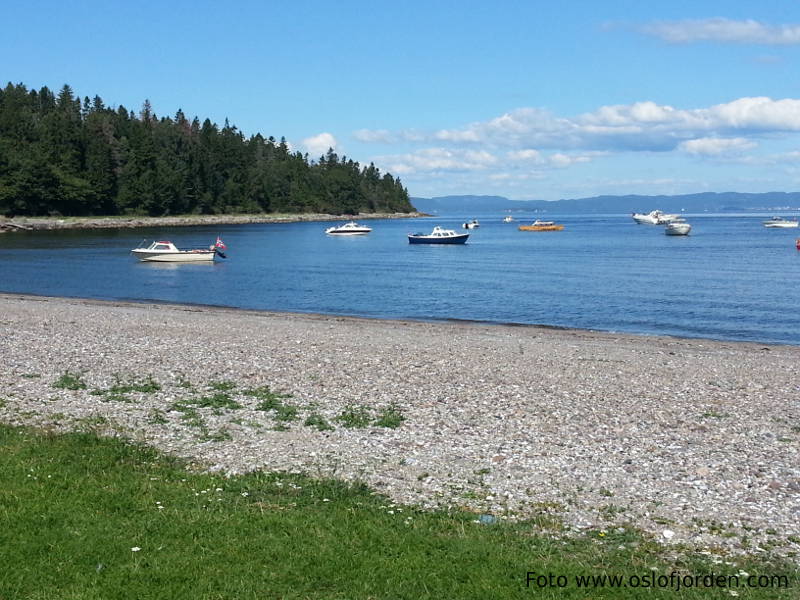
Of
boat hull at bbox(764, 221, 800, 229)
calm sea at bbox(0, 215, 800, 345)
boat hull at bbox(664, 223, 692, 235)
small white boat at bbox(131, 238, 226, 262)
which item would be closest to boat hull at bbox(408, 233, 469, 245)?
calm sea at bbox(0, 215, 800, 345)

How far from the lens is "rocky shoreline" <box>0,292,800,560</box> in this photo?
36.0 ft

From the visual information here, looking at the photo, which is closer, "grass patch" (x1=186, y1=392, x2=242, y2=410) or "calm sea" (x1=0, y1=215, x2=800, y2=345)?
"grass patch" (x1=186, y1=392, x2=242, y2=410)

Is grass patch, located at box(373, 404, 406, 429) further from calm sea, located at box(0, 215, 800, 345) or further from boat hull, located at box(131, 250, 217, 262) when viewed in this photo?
boat hull, located at box(131, 250, 217, 262)

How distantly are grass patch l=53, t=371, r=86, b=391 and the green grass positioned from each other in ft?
22.0

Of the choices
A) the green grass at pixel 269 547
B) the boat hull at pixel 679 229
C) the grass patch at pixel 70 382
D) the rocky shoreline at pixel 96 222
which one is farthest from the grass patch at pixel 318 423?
the boat hull at pixel 679 229

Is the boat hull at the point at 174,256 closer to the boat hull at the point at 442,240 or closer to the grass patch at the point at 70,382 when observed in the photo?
the boat hull at the point at 442,240

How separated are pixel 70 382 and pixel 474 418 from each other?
8.92 metres

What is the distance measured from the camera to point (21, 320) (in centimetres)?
3181

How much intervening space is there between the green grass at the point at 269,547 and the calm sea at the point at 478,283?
2975cm

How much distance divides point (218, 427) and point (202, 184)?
188 metres

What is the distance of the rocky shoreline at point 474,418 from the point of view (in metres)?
11.0

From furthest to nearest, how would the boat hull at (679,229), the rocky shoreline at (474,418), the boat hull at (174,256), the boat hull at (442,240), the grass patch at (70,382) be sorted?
the boat hull at (679,229)
the boat hull at (442,240)
the boat hull at (174,256)
the grass patch at (70,382)
the rocky shoreline at (474,418)

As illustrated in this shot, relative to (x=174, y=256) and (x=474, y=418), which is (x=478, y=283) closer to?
(x=174, y=256)

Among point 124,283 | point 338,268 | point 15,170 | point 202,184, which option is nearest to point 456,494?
point 124,283
